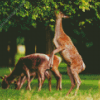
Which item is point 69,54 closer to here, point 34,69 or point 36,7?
point 34,69

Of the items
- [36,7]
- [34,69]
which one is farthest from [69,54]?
[36,7]

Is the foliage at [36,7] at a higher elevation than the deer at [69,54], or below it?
higher

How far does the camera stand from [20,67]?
15727mm

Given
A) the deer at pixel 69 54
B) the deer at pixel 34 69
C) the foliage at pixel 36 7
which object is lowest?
the deer at pixel 34 69

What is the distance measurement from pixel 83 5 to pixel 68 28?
26.4 feet

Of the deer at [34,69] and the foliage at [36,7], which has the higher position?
the foliage at [36,7]

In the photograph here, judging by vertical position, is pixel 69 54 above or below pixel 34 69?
above

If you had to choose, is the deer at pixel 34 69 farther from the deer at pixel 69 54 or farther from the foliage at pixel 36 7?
the deer at pixel 69 54

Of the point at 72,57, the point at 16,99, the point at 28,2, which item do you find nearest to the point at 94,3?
the point at 28,2

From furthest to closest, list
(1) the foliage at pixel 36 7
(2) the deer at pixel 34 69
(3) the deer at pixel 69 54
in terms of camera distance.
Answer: (1) the foliage at pixel 36 7 < (2) the deer at pixel 34 69 < (3) the deer at pixel 69 54

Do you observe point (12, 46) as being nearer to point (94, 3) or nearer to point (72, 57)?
point (94, 3)

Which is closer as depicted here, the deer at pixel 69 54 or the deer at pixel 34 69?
the deer at pixel 69 54

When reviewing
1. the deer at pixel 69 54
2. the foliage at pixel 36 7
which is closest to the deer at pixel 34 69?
the foliage at pixel 36 7

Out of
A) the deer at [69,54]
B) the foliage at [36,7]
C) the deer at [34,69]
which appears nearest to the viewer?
the deer at [69,54]
